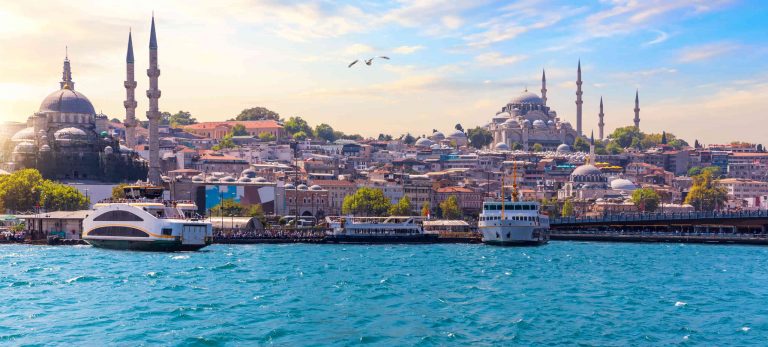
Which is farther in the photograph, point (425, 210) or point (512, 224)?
point (425, 210)

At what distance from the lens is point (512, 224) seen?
69312mm

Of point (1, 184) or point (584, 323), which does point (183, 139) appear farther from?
point (584, 323)

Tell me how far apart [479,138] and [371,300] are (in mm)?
152913

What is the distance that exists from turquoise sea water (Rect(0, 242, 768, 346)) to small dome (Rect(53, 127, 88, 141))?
40.1 metres

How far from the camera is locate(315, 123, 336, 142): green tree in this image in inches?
7343

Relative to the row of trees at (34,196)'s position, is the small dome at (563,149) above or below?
above

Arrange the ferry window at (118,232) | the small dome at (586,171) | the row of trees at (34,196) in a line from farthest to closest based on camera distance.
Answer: the small dome at (586,171), the row of trees at (34,196), the ferry window at (118,232)

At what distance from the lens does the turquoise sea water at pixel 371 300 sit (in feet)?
91.8

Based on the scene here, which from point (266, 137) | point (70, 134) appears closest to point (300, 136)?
point (266, 137)

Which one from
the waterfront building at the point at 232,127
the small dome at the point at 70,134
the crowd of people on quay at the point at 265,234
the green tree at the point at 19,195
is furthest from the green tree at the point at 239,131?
the crowd of people on quay at the point at 265,234

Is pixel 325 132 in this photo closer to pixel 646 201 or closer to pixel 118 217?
pixel 646 201

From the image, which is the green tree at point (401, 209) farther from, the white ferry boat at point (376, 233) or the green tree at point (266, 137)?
the green tree at point (266, 137)

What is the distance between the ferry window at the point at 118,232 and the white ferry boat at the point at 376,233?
18.0 metres

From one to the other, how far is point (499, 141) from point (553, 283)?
14731 centimetres
